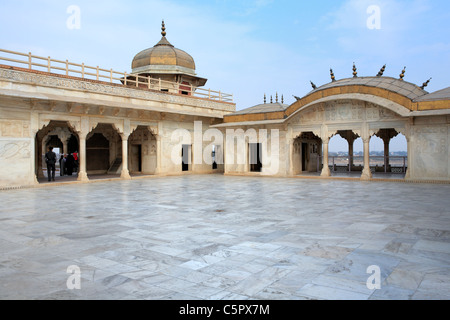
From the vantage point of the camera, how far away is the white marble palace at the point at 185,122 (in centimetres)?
1267

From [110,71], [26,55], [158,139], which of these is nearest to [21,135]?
[26,55]

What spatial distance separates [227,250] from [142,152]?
1621 cm

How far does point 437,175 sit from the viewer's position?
507 inches

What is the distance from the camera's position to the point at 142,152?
64.6 ft

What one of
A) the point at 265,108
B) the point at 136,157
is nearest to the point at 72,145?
the point at 136,157

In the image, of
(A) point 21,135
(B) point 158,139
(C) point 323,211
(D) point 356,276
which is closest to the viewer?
(D) point 356,276

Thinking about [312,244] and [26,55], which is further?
[26,55]

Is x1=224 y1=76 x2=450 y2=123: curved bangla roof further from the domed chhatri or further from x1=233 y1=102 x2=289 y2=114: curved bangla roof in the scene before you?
the domed chhatri

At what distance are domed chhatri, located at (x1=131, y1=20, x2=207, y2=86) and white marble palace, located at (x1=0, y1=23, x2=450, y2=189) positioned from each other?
0.07m

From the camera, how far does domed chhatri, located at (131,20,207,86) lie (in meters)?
23.0

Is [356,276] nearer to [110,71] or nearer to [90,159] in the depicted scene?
[110,71]

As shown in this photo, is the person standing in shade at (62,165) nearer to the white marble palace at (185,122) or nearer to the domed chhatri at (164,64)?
the white marble palace at (185,122)

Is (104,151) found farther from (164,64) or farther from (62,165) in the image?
(164,64)
